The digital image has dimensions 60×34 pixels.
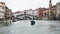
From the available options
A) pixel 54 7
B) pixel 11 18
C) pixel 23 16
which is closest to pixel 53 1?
pixel 54 7

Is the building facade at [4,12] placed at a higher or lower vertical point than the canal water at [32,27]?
higher

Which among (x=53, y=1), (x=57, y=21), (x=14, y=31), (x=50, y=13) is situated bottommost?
(x=14, y=31)

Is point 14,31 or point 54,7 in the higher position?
point 54,7

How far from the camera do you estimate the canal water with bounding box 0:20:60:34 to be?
1351 mm

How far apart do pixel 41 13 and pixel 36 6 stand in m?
0.11

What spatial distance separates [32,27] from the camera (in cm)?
141

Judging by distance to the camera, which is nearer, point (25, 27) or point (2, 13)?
point (2, 13)

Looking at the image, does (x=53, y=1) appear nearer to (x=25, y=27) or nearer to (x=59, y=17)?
(x=59, y=17)

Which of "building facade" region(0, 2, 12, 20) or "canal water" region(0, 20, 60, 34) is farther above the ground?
"building facade" region(0, 2, 12, 20)

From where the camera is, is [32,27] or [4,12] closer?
[4,12]

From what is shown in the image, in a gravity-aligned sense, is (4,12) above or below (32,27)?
above

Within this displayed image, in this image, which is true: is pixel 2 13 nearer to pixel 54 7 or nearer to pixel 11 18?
pixel 11 18

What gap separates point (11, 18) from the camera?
1.36 metres

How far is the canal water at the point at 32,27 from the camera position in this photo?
4.43ft
